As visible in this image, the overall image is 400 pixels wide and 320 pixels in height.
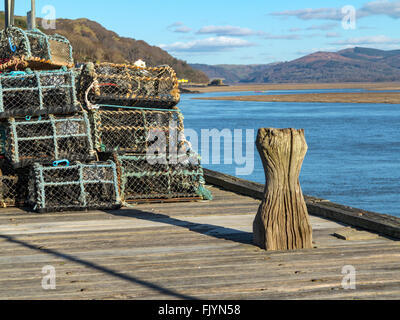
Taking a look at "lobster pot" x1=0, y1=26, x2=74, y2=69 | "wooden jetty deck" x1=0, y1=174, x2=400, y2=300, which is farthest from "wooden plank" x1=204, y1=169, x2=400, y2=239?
"lobster pot" x1=0, y1=26, x2=74, y2=69

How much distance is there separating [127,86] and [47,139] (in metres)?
1.59

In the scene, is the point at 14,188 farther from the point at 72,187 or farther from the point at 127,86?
the point at 127,86

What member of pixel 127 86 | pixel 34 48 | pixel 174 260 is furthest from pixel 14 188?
pixel 174 260

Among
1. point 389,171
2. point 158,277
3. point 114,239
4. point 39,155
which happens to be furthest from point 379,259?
point 389,171

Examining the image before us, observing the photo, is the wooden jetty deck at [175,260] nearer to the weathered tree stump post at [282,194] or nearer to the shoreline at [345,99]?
the weathered tree stump post at [282,194]

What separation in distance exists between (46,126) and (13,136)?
47cm

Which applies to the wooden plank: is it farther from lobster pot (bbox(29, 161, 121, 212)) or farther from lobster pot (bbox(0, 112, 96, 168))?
lobster pot (bbox(0, 112, 96, 168))

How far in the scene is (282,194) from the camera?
16.7 feet

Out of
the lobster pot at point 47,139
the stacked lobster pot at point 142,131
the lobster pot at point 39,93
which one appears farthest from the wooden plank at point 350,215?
the lobster pot at point 39,93

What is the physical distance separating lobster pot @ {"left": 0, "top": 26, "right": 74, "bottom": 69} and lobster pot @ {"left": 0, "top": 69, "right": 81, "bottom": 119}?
95 centimetres

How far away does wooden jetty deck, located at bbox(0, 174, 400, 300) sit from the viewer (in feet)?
13.3

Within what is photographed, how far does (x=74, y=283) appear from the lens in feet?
13.9

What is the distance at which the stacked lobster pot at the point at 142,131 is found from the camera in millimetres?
7559
